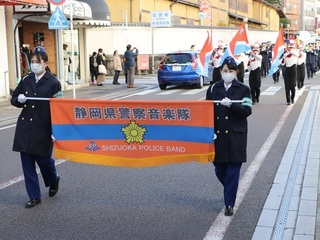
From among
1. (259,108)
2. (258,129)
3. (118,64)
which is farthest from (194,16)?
(258,129)

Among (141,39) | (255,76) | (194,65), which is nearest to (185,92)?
(194,65)

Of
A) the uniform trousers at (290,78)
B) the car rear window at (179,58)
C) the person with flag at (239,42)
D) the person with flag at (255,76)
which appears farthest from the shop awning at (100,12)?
the person with flag at (239,42)

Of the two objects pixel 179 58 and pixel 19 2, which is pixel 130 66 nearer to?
pixel 179 58

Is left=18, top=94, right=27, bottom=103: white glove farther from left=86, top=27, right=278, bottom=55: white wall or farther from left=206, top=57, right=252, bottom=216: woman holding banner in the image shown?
left=86, top=27, right=278, bottom=55: white wall

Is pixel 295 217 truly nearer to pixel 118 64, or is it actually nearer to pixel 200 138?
pixel 200 138

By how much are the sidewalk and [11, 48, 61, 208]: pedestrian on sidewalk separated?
8.48 feet

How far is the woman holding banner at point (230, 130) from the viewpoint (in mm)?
5672

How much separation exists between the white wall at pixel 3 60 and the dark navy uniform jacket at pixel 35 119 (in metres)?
13.1

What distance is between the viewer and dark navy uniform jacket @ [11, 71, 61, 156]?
→ 6.00m

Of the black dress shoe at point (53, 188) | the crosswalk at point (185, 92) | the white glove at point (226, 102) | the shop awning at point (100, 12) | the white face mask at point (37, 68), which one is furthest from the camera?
the shop awning at point (100, 12)

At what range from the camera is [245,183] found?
280 inches

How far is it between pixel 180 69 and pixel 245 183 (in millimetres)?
15359

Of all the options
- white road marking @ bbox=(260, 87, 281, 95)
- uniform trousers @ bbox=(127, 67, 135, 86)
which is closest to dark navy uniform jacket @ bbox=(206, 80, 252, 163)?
white road marking @ bbox=(260, 87, 281, 95)

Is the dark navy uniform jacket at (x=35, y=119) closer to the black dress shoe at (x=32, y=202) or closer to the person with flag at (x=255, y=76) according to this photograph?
the black dress shoe at (x=32, y=202)
